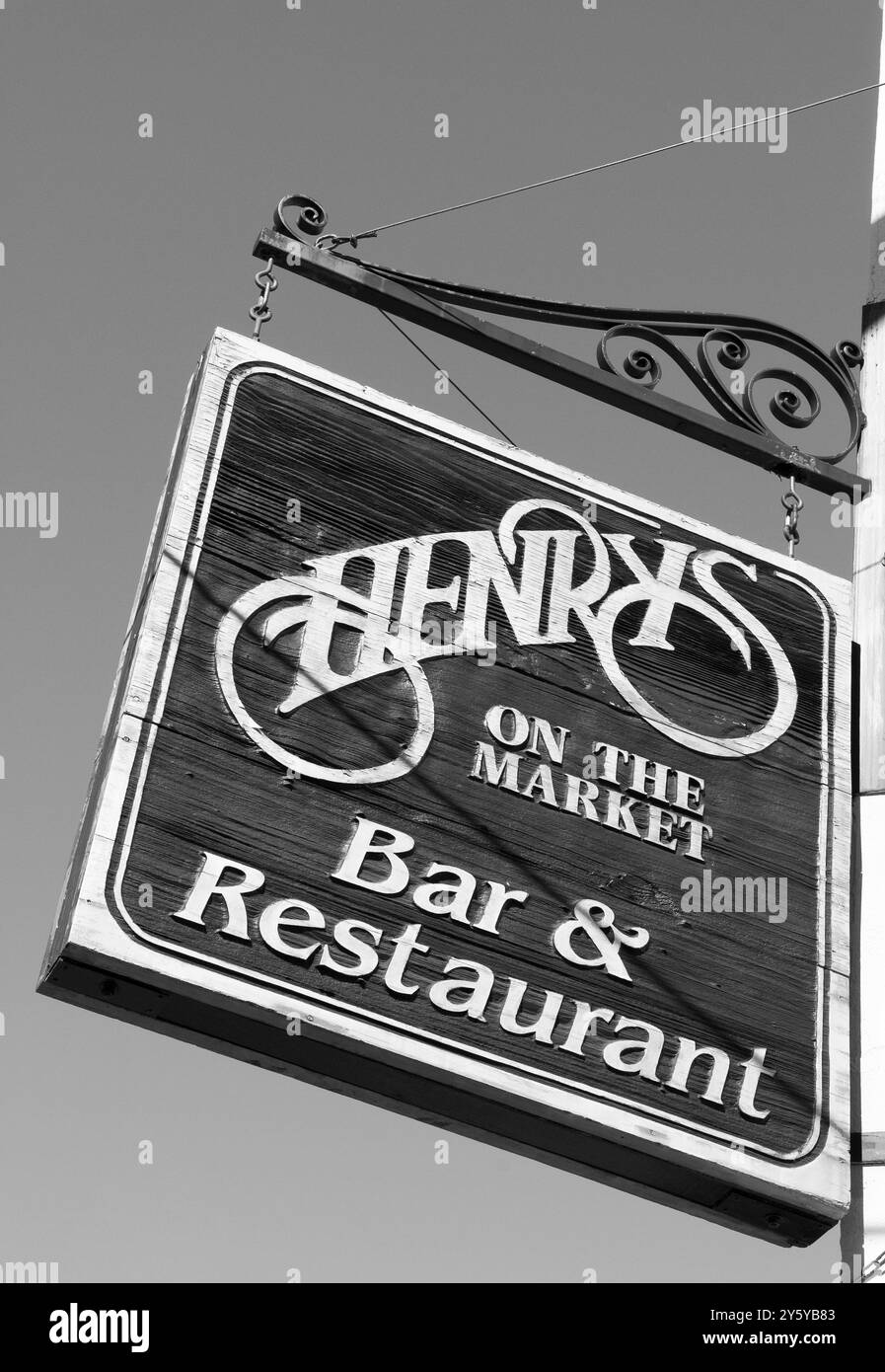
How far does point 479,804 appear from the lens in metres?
4.44

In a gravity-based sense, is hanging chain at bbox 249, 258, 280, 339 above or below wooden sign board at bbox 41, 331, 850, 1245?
above

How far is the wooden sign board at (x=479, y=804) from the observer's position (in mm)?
4027

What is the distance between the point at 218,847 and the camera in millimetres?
4090

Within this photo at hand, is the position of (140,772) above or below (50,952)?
above

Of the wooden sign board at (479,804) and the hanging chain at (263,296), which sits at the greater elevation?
the hanging chain at (263,296)

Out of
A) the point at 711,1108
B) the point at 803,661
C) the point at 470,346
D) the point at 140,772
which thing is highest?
the point at 470,346

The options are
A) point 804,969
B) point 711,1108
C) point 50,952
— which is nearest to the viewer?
point 50,952

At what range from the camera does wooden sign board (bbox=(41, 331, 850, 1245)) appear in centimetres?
403

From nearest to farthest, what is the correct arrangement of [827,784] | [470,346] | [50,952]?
[50,952]
[827,784]
[470,346]

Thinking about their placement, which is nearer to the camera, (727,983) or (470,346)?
(727,983)

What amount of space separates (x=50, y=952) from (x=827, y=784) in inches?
79.6

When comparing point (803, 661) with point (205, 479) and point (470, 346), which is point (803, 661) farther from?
point (205, 479)
